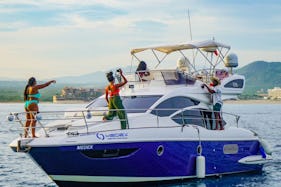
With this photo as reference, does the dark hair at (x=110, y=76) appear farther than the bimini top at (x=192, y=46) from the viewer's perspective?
No

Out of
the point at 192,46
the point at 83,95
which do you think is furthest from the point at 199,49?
the point at 83,95

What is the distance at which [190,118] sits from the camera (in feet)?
59.4

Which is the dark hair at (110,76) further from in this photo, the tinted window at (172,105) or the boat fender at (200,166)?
the boat fender at (200,166)

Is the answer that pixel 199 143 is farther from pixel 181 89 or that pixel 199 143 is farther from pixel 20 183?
pixel 20 183

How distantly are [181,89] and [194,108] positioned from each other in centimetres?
79

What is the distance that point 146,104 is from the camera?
17422mm

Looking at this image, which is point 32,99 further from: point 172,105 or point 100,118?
point 172,105

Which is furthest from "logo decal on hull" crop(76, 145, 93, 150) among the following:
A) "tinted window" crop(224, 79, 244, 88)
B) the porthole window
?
"tinted window" crop(224, 79, 244, 88)

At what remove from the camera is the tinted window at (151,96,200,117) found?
1716 cm

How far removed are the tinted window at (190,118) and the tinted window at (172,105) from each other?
0.23 meters

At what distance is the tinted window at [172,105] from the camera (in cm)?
1716

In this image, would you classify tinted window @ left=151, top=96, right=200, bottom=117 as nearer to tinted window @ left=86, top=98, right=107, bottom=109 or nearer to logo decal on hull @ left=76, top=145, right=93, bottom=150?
tinted window @ left=86, top=98, right=107, bottom=109

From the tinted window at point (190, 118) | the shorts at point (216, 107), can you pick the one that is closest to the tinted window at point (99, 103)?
the tinted window at point (190, 118)

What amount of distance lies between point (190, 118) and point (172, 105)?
82 cm
